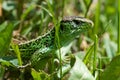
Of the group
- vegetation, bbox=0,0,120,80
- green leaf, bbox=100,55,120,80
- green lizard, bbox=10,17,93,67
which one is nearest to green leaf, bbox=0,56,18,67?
vegetation, bbox=0,0,120,80

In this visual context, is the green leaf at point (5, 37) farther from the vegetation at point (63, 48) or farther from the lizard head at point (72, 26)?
the lizard head at point (72, 26)

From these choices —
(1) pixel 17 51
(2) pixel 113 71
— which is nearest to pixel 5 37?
(1) pixel 17 51

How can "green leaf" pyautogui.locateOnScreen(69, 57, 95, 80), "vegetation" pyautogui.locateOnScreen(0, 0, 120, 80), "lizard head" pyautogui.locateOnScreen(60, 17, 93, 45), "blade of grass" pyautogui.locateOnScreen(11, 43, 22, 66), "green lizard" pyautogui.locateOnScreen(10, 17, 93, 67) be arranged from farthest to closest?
"lizard head" pyautogui.locateOnScreen(60, 17, 93, 45)
"green lizard" pyautogui.locateOnScreen(10, 17, 93, 67)
"blade of grass" pyautogui.locateOnScreen(11, 43, 22, 66)
"vegetation" pyautogui.locateOnScreen(0, 0, 120, 80)
"green leaf" pyautogui.locateOnScreen(69, 57, 95, 80)

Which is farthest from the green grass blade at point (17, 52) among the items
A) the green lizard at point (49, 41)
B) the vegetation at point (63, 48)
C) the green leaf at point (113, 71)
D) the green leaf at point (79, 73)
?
the green leaf at point (113, 71)

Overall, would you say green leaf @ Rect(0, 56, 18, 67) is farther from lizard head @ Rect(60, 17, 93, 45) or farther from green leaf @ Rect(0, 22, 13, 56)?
lizard head @ Rect(60, 17, 93, 45)

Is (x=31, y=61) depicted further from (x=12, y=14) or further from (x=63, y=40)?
(x=12, y=14)

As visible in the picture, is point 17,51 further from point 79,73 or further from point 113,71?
point 113,71

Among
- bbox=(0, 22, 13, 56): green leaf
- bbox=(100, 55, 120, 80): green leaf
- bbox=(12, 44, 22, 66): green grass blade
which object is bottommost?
bbox=(100, 55, 120, 80): green leaf
